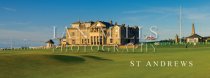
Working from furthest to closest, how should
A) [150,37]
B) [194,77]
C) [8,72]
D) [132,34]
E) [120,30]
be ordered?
[132,34]
[120,30]
[150,37]
[8,72]
[194,77]

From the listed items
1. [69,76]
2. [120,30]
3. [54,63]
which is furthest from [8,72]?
[120,30]

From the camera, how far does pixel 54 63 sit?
4381cm

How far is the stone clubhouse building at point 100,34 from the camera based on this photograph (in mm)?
148125

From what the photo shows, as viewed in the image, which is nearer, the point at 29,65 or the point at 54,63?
the point at 29,65

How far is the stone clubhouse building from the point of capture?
486 ft

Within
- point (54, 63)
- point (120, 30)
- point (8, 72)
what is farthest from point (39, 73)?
point (120, 30)

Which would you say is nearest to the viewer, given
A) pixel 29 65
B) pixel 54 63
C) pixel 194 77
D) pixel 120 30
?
pixel 194 77

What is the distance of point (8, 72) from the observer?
32469 mm

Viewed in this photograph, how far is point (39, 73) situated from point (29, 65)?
5.93m

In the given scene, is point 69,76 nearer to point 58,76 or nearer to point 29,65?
point 58,76

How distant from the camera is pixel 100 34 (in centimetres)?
15038

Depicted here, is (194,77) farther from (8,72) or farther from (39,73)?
(8,72)

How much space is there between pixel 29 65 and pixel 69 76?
28.7ft

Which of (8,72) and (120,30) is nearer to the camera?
Answer: (8,72)
